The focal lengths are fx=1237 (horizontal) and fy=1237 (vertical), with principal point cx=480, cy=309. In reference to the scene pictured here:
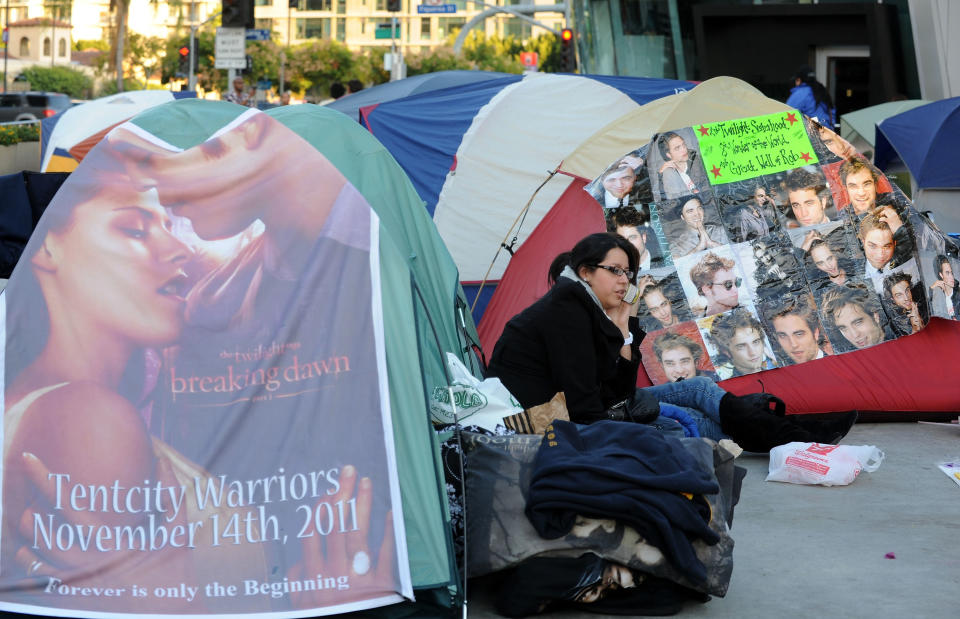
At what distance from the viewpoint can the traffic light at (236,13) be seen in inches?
845

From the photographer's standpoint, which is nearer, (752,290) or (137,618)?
(137,618)

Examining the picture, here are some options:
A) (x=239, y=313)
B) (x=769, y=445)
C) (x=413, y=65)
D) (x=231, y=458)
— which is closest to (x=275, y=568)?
(x=231, y=458)

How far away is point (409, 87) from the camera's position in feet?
40.5

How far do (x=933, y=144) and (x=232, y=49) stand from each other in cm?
1387

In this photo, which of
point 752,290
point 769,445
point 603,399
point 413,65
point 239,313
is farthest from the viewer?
point 413,65

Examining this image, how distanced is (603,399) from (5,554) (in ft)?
8.60

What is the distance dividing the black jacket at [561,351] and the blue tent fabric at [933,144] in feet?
19.6

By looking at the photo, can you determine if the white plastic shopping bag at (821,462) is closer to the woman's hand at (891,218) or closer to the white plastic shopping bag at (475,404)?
the woman's hand at (891,218)

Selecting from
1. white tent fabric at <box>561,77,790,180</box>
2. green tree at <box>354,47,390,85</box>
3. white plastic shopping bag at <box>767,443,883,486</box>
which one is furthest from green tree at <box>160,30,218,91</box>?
white plastic shopping bag at <box>767,443,883,486</box>

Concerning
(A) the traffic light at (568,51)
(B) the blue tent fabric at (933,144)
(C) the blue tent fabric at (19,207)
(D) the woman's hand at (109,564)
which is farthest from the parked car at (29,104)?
(D) the woman's hand at (109,564)

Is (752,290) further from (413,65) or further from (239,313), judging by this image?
(413,65)

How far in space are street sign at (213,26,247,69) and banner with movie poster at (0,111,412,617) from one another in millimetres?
17006

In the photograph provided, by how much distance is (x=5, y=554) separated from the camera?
13.6 feet

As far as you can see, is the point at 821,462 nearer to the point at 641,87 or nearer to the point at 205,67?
the point at 641,87
